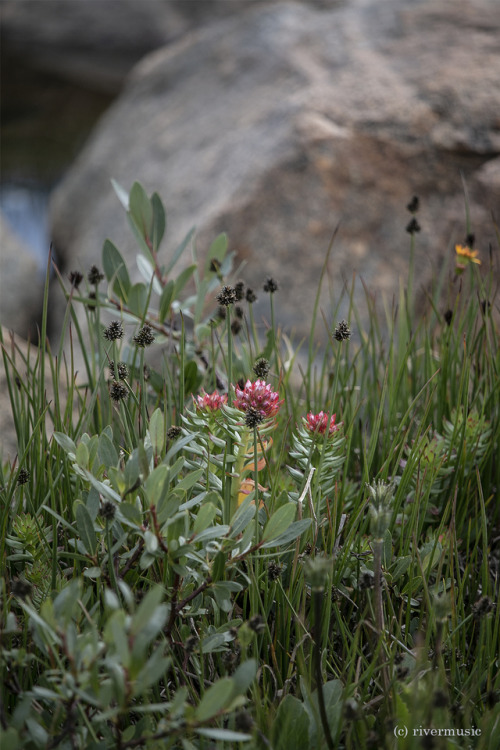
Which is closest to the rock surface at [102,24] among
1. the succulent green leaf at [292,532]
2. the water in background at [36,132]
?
the water in background at [36,132]

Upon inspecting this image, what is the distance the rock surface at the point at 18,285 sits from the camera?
2.95m

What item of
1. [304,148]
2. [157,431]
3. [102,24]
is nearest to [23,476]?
[157,431]

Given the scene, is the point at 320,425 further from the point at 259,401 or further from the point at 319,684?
the point at 319,684

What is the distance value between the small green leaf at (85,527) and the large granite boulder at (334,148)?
1.30m

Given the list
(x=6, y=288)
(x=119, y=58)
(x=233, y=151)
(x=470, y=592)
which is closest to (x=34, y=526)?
(x=470, y=592)

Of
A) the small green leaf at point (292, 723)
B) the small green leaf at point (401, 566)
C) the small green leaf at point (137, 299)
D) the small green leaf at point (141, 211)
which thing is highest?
the small green leaf at point (141, 211)

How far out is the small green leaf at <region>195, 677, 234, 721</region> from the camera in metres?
0.69

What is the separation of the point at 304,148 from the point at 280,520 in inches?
73.5

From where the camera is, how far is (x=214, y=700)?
696mm

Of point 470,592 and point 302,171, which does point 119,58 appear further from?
point 470,592

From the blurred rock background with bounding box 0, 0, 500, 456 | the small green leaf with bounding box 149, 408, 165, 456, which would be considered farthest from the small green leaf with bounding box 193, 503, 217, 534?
the blurred rock background with bounding box 0, 0, 500, 456

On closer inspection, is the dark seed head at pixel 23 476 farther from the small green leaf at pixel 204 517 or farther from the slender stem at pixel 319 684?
the slender stem at pixel 319 684

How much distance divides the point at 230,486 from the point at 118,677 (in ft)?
1.27

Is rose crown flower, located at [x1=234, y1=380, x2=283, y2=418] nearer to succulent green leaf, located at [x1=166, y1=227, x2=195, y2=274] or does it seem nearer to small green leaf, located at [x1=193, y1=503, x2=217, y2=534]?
small green leaf, located at [x1=193, y1=503, x2=217, y2=534]
